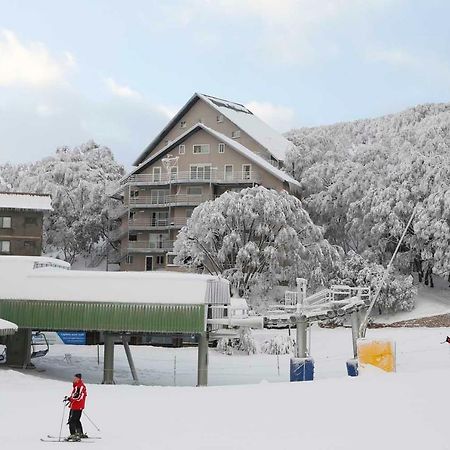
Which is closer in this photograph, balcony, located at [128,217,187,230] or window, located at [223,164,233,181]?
window, located at [223,164,233,181]

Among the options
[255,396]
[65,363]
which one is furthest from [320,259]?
[255,396]

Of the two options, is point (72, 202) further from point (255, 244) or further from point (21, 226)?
point (255, 244)

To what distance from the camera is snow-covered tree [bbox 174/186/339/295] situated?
211 feet

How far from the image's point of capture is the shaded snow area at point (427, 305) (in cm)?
6600

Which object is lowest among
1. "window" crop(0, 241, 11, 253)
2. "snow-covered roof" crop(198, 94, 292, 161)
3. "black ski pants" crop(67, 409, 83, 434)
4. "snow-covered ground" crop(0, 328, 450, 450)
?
"snow-covered ground" crop(0, 328, 450, 450)

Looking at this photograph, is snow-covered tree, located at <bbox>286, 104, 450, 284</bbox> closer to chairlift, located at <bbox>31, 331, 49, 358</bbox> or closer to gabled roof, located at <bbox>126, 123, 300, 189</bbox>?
gabled roof, located at <bbox>126, 123, 300, 189</bbox>

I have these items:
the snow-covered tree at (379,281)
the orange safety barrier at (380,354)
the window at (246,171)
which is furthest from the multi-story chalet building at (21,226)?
the orange safety barrier at (380,354)

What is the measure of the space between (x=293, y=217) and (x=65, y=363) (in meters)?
25.0

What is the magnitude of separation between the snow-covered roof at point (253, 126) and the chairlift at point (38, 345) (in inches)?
1396

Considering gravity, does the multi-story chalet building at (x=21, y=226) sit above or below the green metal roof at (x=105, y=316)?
above

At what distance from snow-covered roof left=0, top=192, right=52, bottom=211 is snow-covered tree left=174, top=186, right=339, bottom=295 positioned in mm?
14407

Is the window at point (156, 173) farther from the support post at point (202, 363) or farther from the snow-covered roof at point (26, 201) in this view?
the support post at point (202, 363)

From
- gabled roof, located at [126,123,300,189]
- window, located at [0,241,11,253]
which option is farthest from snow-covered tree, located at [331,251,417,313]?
window, located at [0,241,11,253]

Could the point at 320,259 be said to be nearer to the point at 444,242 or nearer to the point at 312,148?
the point at 444,242
